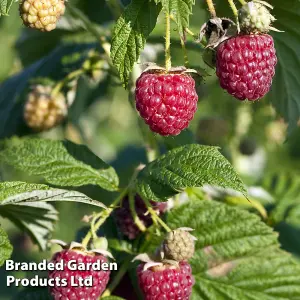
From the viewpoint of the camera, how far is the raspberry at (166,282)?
2.06 meters

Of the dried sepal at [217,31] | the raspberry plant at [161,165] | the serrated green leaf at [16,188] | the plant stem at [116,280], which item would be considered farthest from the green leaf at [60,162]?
the dried sepal at [217,31]

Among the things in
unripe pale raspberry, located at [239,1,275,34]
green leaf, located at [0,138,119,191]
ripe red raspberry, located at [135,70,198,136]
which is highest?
unripe pale raspberry, located at [239,1,275,34]

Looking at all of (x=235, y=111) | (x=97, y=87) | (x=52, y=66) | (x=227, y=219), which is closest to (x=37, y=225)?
(x=227, y=219)

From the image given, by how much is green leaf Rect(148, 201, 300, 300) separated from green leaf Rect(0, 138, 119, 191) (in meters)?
0.24

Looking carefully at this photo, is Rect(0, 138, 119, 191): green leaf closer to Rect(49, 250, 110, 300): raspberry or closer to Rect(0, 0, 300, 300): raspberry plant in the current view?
Rect(0, 0, 300, 300): raspberry plant

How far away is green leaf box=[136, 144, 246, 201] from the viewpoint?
193 cm

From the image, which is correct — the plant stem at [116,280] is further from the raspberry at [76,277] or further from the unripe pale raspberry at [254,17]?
the unripe pale raspberry at [254,17]

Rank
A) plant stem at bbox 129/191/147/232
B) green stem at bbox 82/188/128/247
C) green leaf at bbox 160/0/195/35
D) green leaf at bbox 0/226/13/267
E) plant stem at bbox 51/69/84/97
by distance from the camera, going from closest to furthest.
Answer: green leaf at bbox 160/0/195/35 → green leaf at bbox 0/226/13/267 → green stem at bbox 82/188/128/247 → plant stem at bbox 129/191/147/232 → plant stem at bbox 51/69/84/97

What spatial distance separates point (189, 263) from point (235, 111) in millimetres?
1753

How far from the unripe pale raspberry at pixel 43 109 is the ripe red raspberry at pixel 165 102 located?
2.99 feet

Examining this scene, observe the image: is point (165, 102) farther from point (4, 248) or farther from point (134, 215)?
point (4, 248)

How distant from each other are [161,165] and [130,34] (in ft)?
1.27

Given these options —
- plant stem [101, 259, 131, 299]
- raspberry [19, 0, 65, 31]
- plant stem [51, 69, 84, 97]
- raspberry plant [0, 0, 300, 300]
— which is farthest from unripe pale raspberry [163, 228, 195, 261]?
plant stem [51, 69, 84, 97]

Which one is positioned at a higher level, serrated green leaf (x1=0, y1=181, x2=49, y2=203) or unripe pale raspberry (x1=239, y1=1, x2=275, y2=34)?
unripe pale raspberry (x1=239, y1=1, x2=275, y2=34)
